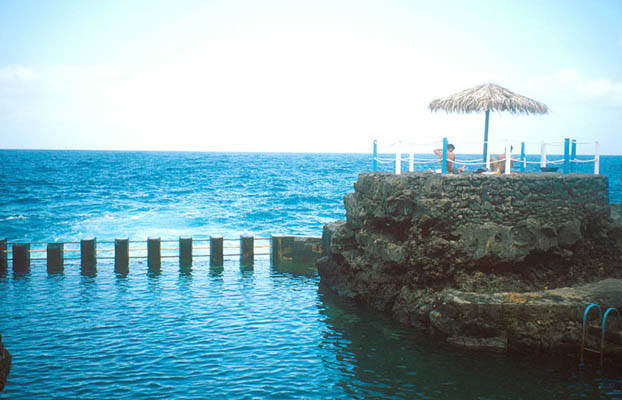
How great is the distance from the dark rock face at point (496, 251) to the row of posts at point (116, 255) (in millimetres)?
8651

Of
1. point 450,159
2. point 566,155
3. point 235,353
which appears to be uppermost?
point 566,155

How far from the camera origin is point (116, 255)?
21469 millimetres

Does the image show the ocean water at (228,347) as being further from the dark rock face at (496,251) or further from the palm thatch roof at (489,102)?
the palm thatch roof at (489,102)

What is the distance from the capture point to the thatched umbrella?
17.7m

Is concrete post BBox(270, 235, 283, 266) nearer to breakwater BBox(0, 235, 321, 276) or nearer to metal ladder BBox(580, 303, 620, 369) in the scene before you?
breakwater BBox(0, 235, 321, 276)

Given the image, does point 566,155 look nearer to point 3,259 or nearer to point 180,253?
point 180,253

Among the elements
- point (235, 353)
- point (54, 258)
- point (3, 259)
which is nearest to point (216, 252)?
point (54, 258)

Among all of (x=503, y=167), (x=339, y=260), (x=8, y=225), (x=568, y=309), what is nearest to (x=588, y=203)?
(x=503, y=167)

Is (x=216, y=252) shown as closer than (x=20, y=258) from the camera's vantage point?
No

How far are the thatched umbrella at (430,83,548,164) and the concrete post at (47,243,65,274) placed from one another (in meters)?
15.1

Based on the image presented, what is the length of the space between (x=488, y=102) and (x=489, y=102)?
32 mm

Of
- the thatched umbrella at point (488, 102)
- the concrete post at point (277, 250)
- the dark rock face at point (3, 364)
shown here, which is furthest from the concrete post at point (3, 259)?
the thatched umbrella at point (488, 102)

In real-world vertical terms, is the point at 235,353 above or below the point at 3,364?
below

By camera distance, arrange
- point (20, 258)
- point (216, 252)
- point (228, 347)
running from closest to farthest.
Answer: point (228, 347) < point (20, 258) < point (216, 252)
